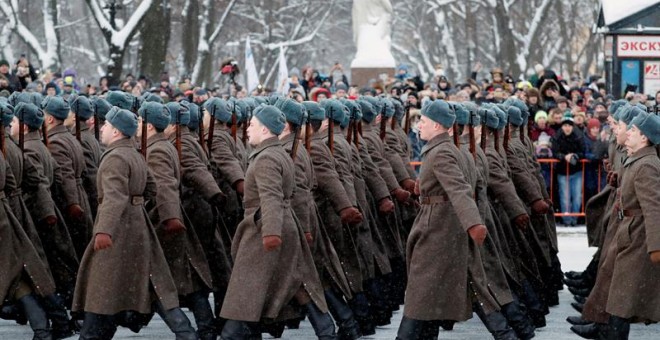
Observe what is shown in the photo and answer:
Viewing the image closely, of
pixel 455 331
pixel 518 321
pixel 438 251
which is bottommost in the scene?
pixel 455 331

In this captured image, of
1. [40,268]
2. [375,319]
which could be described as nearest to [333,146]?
[375,319]

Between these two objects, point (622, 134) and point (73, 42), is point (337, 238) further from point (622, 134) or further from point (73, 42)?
point (73, 42)

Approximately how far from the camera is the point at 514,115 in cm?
1441

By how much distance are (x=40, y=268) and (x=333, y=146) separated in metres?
2.50

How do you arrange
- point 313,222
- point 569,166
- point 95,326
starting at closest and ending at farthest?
point 95,326 < point 313,222 < point 569,166

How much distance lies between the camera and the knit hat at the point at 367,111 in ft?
48.0

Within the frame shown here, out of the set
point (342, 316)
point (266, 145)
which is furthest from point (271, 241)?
point (342, 316)

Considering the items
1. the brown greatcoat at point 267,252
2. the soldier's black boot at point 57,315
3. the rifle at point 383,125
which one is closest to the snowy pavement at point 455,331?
the soldier's black boot at point 57,315

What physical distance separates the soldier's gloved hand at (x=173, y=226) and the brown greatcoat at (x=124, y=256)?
0.47m

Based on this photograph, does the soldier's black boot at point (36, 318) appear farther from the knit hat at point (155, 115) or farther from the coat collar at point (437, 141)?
the coat collar at point (437, 141)

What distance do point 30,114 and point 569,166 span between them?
31.8ft

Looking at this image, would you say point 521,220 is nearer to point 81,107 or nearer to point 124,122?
point 124,122

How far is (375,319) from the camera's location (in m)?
13.9

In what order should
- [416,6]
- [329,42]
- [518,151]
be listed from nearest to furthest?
[518,151]
[416,6]
[329,42]
